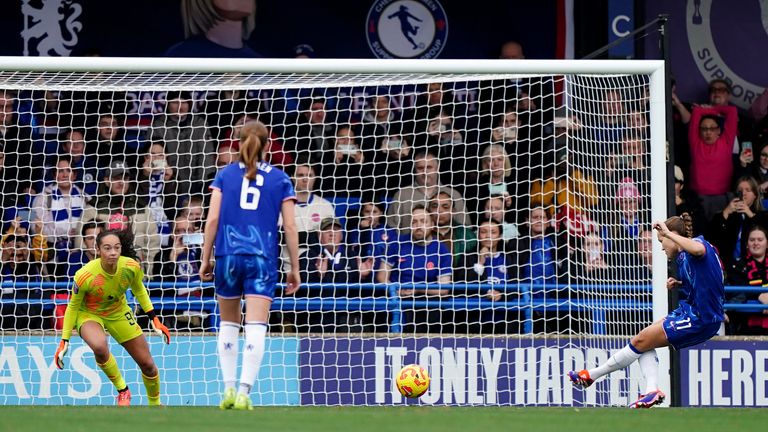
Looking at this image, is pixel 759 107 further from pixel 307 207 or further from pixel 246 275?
pixel 246 275

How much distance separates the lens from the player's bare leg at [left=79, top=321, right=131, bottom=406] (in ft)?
36.2

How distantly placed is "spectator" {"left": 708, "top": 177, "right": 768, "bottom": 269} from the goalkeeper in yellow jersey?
18.6ft

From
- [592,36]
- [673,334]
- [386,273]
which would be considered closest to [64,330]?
[386,273]

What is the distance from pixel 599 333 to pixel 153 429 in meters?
6.20

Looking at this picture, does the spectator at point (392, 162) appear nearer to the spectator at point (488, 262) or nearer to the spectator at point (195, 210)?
the spectator at point (488, 262)

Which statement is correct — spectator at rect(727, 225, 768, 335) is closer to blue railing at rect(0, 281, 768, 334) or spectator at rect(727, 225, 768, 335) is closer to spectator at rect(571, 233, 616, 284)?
blue railing at rect(0, 281, 768, 334)

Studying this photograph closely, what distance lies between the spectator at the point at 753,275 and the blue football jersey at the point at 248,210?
6.19 m

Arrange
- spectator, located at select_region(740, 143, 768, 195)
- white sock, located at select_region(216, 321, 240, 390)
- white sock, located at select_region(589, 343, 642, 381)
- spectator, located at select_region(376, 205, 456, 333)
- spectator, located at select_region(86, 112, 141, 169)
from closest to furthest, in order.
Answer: white sock, located at select_region(216, 321, 240, 390)
white sock, located at select_region(589, 343, 642, 381)
spectator, located at select_region(376, 205, 456, 333)
spectator, located at select_region(86, 112, 141, 169)
spectator, located at select_region(740, 143, 768, 195)

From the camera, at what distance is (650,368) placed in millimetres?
10250

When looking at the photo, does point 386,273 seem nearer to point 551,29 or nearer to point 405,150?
point 405,150

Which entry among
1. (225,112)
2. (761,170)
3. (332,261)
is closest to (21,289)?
(225,112)

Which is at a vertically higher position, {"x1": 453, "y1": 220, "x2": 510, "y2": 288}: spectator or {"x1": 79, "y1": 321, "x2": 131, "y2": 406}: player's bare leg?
{"x1": 453, "y1": 220, "x2": 510, "y2": 288}: spectator

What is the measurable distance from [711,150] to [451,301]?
348 cm

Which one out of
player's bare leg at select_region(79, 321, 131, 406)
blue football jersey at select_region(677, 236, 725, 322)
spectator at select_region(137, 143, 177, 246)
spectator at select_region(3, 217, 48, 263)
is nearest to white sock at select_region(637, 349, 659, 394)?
blue football jersey at select_region(677, 236, 725, 322)
